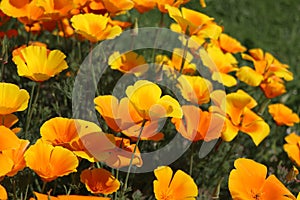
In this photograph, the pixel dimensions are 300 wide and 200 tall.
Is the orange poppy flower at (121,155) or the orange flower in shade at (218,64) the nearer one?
the orange poppy flower at (121,155)

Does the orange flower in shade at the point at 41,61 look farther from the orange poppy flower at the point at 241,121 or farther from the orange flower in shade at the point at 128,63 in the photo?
the orange poppy flower at the point at 241,121

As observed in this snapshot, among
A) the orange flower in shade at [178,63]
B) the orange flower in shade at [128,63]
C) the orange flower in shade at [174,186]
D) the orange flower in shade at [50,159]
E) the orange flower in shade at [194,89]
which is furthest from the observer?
the orange flower in shade at [178,63]

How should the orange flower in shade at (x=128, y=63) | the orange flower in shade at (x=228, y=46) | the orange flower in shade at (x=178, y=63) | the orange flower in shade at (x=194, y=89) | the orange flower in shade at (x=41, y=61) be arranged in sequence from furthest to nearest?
the orange flower in shade at (x=228, y=46) → the orange flower in shade at (x=178, y=63) → the orange flower in shade at (x=128, y=63) → the orange flower in shade at (x=194, y=89) → the orange flower in shade at (x=41, y=61)

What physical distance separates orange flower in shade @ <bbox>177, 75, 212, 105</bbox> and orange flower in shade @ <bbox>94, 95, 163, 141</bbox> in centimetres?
34

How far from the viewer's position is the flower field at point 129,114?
1.75 meters

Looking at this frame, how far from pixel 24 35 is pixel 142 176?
39.2 inches

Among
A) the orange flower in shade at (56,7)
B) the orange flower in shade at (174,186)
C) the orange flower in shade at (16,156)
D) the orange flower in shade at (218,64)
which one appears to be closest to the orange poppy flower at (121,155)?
the orange flower in shade at (174,186)

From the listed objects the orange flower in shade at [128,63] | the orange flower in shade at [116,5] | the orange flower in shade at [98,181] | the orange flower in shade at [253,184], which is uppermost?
the orange flower in shade at [116,5]

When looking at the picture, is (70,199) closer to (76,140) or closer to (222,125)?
(76,140)

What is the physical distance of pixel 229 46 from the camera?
8.59ft

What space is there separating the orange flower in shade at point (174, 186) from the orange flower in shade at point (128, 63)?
24.0 inches

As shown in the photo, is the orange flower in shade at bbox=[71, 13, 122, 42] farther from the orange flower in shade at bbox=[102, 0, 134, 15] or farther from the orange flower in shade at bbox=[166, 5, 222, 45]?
the orange flower in shade at bbox=[166, 5, 222, 45]

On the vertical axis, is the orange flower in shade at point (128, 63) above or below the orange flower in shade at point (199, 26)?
below

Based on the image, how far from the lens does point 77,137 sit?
176cm
